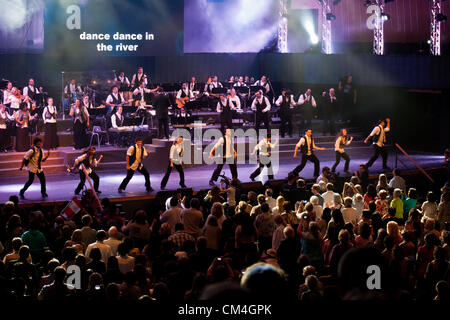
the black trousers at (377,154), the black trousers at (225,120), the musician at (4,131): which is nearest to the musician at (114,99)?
the musician at (4,131)

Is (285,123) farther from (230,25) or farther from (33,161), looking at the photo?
(33,161)

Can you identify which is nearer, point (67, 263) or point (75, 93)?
point (67, 263)

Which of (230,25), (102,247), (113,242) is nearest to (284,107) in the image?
(230,25)

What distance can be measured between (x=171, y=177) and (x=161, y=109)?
2.05 metres

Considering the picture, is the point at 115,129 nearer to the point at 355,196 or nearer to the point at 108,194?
the point at 108,194

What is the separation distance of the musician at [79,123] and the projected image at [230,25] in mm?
9291

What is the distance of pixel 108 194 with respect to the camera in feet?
51.8

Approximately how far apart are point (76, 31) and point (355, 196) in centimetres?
1317

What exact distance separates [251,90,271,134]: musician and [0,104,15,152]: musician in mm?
6791

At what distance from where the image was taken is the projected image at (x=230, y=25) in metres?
27.4

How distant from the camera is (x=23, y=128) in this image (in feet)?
61.1

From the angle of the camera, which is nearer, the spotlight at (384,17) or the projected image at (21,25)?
the projected image at (21,25)

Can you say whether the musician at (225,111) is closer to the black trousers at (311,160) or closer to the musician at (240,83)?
the musician at (240,83)
